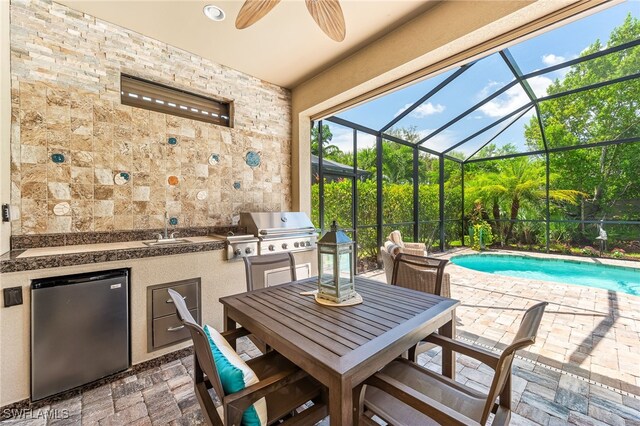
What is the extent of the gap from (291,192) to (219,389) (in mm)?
3593

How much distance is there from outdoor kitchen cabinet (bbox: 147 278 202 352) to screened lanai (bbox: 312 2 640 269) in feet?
8.56

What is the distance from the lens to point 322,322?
4.73ft

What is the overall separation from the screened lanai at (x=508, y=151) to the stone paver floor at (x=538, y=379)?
Answer: 295cm

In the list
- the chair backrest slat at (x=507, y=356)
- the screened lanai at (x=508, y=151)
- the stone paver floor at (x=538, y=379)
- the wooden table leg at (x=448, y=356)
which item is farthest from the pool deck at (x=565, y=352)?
A: the screened lanai at (x=508, y=151)

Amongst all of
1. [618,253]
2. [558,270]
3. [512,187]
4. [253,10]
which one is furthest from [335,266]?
[618,253]

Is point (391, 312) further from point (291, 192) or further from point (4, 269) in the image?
point (291, 192)

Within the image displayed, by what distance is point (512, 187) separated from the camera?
28.5ft

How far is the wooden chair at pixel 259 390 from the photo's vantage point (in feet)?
3.36

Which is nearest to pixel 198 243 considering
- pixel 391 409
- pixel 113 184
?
pixel 113 184

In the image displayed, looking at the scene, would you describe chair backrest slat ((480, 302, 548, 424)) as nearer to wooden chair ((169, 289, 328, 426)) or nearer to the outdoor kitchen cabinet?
wooden chair ((169, 289, 328, 426))

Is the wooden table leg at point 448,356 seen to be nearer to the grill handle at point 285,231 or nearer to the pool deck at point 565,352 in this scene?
the pool deck at point 565,352

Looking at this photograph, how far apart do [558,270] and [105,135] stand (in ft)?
32.3

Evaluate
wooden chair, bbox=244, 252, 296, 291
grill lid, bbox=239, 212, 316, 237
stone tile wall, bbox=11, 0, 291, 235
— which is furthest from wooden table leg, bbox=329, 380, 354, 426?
stone tile wall, bbox=11, 0, 291, 235

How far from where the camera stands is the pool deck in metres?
1.90
